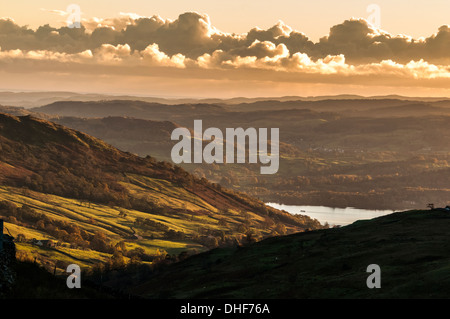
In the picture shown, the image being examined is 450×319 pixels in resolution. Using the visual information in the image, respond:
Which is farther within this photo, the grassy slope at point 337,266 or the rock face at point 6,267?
the grassy slope at point 337,266

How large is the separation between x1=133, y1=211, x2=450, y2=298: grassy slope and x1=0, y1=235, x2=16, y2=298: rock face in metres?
55.4

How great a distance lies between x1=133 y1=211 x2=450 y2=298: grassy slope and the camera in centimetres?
9124

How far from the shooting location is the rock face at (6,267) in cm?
4181

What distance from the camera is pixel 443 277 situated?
83.6 m

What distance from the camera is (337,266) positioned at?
123 meters

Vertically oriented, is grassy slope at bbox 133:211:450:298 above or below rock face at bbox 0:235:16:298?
below

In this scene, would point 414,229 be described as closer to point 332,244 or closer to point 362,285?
point 332,244

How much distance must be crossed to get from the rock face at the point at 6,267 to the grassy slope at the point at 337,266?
5538 cm

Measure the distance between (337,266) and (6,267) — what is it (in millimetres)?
92064

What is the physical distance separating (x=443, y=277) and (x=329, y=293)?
19069mm

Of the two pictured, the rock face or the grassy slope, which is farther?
the grassy slope
